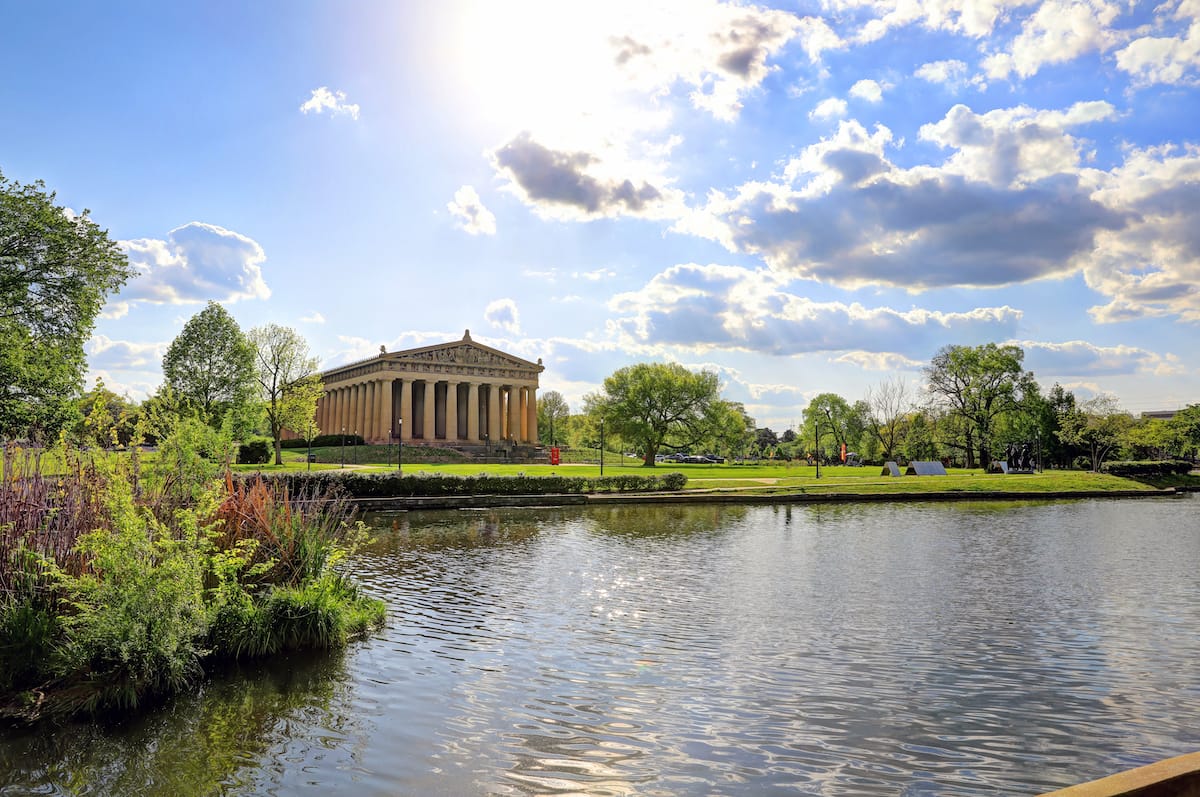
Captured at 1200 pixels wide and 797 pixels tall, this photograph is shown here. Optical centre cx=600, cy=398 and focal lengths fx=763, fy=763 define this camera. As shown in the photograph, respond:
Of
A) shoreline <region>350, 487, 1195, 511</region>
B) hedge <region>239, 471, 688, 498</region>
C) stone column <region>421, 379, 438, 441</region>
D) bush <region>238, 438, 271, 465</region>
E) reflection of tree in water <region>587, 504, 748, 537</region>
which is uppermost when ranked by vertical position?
stone column <region>421, 379, 438, 441</region>

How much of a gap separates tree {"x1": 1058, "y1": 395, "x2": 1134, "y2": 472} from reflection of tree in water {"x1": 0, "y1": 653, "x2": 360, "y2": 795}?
76420mm

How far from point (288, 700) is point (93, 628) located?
206 centimetres

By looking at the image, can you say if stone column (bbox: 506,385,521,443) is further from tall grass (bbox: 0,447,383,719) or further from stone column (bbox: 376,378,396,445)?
tall grass (bbox: 0,447,383,719)

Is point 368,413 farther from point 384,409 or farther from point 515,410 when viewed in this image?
point 515,410

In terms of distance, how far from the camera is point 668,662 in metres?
9.57

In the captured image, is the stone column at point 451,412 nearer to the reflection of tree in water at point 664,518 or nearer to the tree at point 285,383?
the tree at point 285,383

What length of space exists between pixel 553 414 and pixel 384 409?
4214 centimetres

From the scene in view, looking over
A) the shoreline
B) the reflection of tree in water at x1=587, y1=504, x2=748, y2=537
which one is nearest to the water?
the reflection of tree in water at x1=587, y1=504, x2=748, y2=537

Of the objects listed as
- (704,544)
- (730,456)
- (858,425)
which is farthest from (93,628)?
(730,456)

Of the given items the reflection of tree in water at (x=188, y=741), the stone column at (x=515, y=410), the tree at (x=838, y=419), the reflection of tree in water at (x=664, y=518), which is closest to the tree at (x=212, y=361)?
the reflection of tree in water at (x=664, y=518)

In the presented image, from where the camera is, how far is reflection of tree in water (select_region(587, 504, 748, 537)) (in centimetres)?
2533

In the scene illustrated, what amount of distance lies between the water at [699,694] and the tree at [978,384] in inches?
2415

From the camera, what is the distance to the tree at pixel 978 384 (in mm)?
72438

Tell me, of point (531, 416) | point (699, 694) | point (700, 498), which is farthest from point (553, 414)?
point (699, 694)
